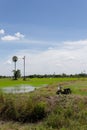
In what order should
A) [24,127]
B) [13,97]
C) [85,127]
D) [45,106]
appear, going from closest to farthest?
[85,127] → [24,127] → [45,106] → [13,97]

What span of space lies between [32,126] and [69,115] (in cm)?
161

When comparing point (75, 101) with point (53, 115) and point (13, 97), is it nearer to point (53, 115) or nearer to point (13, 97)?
point (53, 115)

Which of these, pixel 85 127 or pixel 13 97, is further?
pixel 13 97

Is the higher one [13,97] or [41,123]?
[13,97]

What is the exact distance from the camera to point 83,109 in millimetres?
13641

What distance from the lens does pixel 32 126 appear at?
13.3 meters

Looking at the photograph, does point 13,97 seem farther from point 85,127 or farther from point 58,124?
point 85,127

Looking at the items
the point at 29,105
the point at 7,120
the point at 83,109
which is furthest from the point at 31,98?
the point at 83,109

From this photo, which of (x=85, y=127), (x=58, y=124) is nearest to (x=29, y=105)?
(x=58, y=124)

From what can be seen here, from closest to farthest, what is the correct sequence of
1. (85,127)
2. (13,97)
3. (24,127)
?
(85,127) → (24,127) → (13,97)

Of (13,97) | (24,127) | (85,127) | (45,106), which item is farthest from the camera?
(13,97)

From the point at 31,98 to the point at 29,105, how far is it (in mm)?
560

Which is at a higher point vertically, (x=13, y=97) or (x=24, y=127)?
(x=13, y=97)

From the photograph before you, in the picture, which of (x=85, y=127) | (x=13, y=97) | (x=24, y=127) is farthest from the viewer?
(x=13, y=97)
